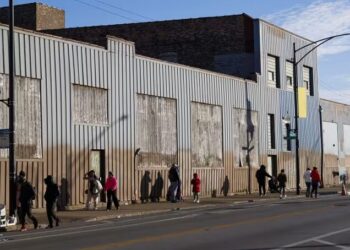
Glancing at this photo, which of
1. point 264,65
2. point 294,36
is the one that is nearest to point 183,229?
point 264,65

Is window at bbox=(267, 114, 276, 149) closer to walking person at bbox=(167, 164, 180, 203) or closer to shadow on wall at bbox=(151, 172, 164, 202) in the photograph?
shadow on wall at bbox=(151, 172, 164, 202)

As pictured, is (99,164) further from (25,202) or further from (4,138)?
(25,202)

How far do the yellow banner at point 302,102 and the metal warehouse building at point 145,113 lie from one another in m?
0.75

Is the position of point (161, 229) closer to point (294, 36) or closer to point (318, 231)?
point (318, 231)

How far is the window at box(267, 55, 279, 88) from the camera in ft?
150

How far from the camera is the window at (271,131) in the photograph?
44.7 meters

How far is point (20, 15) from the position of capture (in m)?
50.4

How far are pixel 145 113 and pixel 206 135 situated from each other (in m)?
5.85

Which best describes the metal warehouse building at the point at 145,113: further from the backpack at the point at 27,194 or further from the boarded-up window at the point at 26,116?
the backpack at the point at 27,194

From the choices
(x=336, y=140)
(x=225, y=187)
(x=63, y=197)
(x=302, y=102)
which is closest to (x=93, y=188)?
(x=63, y=197)

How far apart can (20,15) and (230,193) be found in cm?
2177

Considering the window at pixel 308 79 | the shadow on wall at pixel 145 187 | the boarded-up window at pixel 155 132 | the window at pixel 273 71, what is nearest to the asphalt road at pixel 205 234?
the shadow on wall at pixel 145 187

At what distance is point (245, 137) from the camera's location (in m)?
41.4

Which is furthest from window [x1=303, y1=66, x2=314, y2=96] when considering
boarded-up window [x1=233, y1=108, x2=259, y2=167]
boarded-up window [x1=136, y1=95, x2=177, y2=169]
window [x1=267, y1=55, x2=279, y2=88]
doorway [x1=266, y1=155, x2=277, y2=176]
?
boarded-up window [x1=136, y1=95, x2=177, y2=169]
